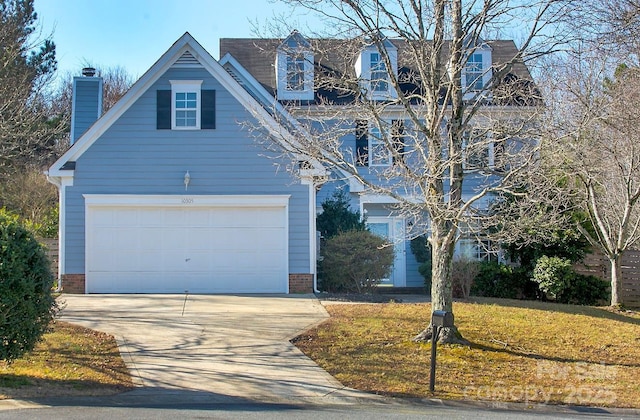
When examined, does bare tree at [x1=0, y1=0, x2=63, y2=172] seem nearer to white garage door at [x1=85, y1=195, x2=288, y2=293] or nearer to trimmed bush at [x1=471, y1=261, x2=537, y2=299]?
white garage door at [x1=85, y1=195, x2=288, y2=293]

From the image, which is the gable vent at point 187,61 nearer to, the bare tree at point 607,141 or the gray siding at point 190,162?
the gray siding at point 190,162

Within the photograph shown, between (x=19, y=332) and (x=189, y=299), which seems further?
(x=189, y=299)

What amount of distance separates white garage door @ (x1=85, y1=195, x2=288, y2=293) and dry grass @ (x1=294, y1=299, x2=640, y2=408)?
3.49 meters

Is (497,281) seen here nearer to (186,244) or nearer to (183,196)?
(186,244)

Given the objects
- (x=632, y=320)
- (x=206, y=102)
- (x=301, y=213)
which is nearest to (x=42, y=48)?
(x=206, y=102)

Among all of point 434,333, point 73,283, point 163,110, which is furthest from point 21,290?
point 163,110

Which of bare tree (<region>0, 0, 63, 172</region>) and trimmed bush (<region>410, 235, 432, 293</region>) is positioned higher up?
bare tree (<region>0, 0, 63, 172</region>)

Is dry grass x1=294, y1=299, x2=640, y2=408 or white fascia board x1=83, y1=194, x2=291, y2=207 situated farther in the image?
white fascia board x1=83, y1=194, x2=291, y2=207

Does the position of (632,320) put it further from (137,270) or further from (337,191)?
(137,270)

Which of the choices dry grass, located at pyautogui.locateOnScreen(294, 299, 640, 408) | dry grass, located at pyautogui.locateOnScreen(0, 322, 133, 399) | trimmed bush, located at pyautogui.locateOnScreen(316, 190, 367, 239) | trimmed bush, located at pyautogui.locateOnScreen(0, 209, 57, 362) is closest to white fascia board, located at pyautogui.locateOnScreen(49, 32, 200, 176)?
trimmed bush, located at pyautogui.locateOnScreen(316, 190, 367, 239)

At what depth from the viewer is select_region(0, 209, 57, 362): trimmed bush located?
873 cm

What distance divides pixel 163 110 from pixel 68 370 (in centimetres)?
950

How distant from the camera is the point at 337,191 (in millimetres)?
21281

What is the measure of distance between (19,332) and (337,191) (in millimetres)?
13240
